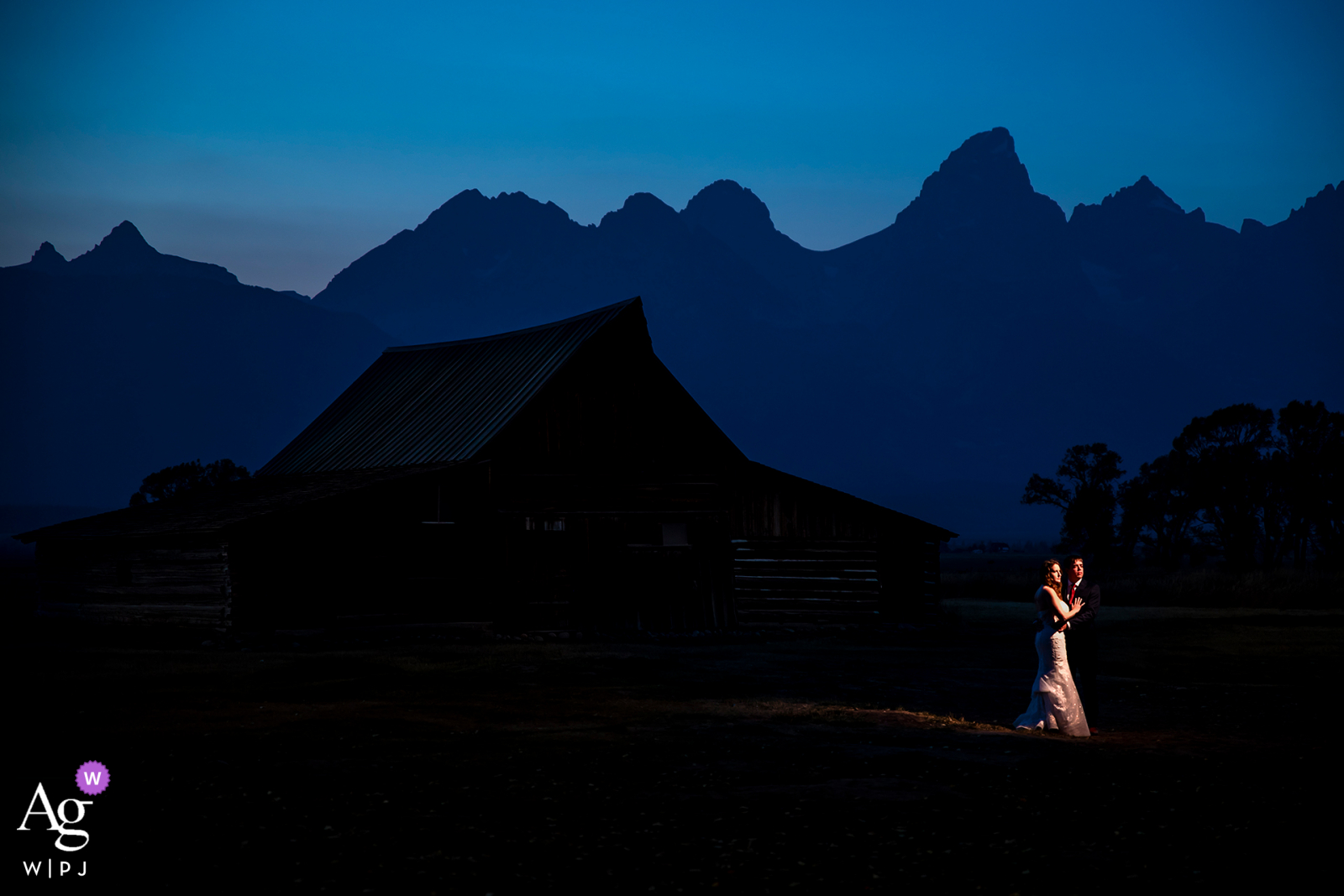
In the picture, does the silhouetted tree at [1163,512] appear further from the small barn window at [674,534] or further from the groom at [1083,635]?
the groom at [1083,635]

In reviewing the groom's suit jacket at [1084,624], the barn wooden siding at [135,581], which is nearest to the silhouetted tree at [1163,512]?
the barn wooden siding at [135,581]

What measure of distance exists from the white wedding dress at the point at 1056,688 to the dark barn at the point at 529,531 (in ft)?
49.8

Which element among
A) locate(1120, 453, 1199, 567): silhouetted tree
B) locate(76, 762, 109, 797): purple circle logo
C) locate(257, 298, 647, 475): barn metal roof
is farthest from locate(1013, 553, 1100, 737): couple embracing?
locate(1120, 453, 1199, 567): silhouetted tree

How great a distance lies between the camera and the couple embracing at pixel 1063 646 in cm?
1382

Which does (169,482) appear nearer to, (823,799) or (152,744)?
(152,744)

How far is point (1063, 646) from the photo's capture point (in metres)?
13.8

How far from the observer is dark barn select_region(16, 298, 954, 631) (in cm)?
2723

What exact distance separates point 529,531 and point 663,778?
18.6m

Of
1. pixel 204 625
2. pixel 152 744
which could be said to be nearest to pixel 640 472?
pixel 204 625

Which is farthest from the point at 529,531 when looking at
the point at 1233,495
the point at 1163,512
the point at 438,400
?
the point at 1163,512

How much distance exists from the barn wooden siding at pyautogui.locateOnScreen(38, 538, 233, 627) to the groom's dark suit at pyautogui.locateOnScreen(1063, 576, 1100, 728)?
19194mm

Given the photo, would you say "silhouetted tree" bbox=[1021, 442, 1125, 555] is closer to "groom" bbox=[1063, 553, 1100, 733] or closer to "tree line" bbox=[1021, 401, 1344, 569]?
"tree line" bbox=[1021, 401, 1344, 569]

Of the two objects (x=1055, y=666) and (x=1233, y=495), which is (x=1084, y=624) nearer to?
(x=1055, y=666)

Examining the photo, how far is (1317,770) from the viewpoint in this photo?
38.5 ft
